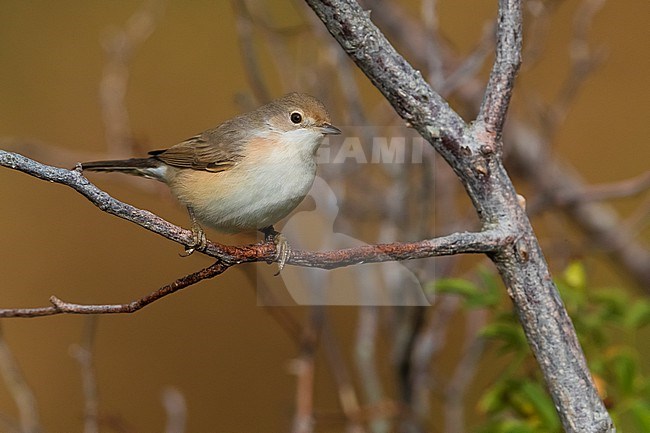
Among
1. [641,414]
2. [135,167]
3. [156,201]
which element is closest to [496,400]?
[641,414]

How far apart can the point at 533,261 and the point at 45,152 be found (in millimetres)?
1821

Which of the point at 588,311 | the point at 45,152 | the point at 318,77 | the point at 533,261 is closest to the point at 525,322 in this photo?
the point at 533,261

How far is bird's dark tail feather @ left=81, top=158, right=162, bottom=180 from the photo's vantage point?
178 centimetres

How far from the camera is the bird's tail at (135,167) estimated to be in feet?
5.84

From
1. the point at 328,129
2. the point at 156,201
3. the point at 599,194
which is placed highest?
the point at 156,201

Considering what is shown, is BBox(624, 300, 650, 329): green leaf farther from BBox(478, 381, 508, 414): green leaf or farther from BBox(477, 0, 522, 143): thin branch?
BBox(477, 0, 522, 143): thin branch

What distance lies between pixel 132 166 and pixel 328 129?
0.47 metres

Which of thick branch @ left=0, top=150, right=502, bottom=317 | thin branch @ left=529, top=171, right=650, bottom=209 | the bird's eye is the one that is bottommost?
thick branch @ left=0, top=150, right=502, bottom=317

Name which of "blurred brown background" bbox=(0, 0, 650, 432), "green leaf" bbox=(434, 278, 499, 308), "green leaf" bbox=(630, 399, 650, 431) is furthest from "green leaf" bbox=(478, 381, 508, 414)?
"blurred brown background" bbox=(0, 0, 650, 432)

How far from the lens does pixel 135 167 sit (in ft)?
6.03

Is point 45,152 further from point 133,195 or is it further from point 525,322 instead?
point 525,322

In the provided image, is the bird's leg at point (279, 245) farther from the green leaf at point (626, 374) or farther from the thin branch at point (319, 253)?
the green leaf at point (626, 374)

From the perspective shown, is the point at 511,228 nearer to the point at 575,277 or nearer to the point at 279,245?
the point at 279,245

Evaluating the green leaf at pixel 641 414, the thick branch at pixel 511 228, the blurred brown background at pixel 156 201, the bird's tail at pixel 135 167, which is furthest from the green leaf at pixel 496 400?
the blurred brown background at pixel 156 201
